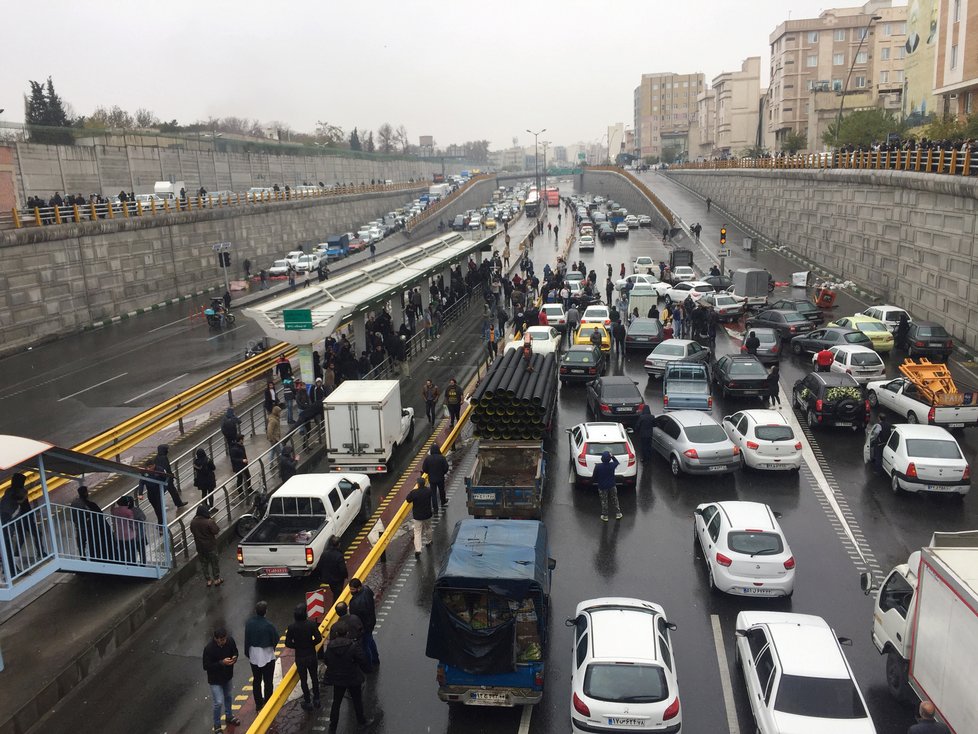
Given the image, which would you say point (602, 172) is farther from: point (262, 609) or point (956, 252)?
point (262, 609)

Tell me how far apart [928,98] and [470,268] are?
43036 mm

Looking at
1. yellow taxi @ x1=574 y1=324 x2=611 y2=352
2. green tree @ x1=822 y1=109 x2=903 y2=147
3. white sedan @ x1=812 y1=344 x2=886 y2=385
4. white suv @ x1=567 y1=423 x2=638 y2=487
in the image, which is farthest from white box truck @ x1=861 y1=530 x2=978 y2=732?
green tree @ x1=822 y1=109 x2=903 y2=147

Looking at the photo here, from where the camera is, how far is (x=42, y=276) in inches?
1364

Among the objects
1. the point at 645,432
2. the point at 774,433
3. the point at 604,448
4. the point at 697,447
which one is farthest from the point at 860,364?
the point at 604,448

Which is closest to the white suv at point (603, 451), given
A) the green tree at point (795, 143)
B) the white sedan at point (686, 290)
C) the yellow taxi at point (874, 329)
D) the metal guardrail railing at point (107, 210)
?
the yellow taxi at point (874, 329)

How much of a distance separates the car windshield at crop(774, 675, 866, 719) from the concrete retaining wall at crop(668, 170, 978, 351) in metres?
23.2

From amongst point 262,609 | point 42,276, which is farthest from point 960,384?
point 42,276

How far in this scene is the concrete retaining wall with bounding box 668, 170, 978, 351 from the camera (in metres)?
28.1

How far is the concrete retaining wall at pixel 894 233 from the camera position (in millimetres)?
28109

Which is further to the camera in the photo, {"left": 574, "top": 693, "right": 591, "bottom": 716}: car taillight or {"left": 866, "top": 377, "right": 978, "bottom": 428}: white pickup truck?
{"left": 866, "top": 377, "right": 978, "bottom": 428}: white pickup truck

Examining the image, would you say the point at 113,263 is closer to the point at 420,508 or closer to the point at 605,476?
the point at 420,508

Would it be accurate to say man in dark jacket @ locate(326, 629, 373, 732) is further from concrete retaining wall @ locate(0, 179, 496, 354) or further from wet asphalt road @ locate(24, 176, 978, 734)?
concrete retaining wall @ locate(0, 179, 496, 354)

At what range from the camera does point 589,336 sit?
27.8m

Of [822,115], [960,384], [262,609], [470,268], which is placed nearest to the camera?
[262,609]
